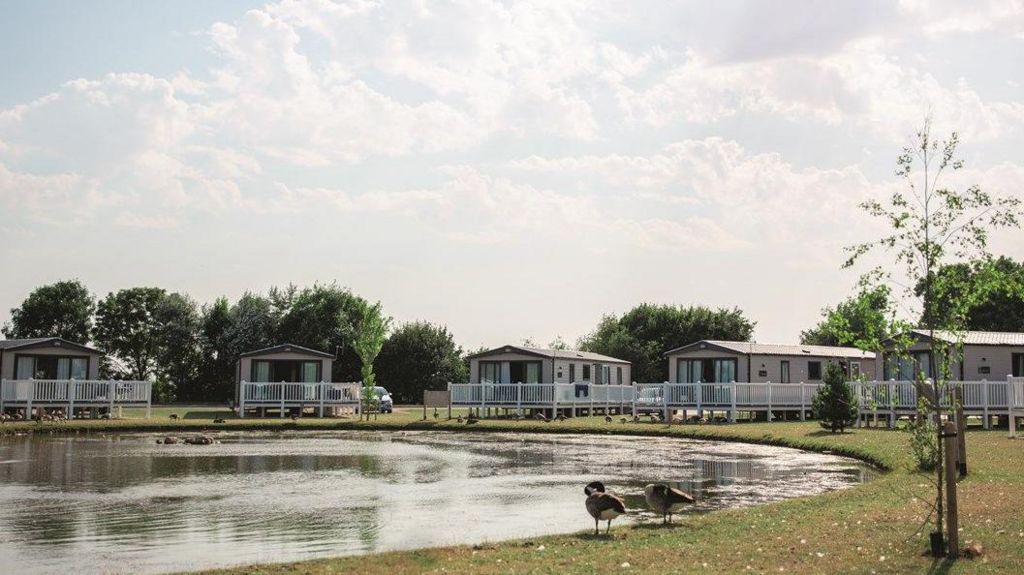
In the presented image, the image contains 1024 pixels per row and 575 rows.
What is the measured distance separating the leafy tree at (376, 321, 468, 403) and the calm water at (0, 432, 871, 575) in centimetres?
3491

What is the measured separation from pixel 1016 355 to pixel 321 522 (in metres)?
33.5

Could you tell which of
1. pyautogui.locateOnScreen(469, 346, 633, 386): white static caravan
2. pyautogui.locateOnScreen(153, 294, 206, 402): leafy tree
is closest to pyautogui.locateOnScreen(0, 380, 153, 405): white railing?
pyautogui.locateOnScreen(469, 346, 633, 386): white static caravan

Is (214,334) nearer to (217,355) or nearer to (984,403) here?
(217,355)

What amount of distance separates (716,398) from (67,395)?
27354mm

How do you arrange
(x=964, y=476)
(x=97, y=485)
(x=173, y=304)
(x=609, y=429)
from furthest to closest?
(x=173, y=304)
(x=609, y=429)
(x=97, y=485)
(x=964, y=476)

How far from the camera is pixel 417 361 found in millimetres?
67312

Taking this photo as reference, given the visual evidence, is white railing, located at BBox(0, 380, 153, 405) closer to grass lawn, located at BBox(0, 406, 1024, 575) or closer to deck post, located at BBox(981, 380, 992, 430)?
grass lawn, located at BBox(0, 406, 1024, 575)

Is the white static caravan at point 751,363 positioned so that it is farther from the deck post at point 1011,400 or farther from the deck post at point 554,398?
the deck post at point 1011,400

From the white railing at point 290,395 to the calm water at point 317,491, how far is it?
Result: 45.7 ft

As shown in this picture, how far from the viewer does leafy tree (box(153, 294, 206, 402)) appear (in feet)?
250

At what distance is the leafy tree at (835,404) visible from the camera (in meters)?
32.3

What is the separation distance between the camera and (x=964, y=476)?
58.1 ft

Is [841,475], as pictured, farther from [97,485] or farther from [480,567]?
[97,485]

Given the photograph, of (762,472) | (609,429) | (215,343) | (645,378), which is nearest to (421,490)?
(762,472)
